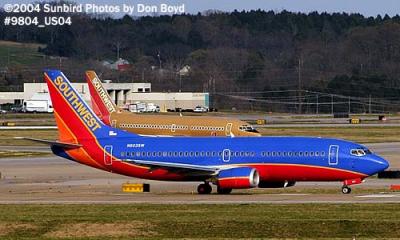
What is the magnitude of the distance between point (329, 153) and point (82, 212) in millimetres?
16316

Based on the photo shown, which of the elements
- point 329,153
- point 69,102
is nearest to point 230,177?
point 329,153

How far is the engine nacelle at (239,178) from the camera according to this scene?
56.7m

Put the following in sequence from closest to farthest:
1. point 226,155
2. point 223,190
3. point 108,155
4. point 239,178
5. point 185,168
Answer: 1. point 239,178
2. point 223,190
3. point 226,155
4. point 185,168
5. point 108,155

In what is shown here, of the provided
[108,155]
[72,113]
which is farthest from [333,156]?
[72,113]

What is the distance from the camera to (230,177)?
188 feet

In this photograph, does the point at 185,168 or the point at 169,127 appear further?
the point at 169,127

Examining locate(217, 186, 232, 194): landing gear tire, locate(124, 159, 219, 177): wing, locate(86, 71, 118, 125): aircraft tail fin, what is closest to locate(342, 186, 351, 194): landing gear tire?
locate(217, 186, 232, 194): landing gear tire

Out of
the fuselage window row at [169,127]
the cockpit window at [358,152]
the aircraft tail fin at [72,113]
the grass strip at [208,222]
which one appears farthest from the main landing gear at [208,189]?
the fuselage window row at [169,127]

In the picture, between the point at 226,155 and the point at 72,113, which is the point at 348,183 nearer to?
the point at 226,155

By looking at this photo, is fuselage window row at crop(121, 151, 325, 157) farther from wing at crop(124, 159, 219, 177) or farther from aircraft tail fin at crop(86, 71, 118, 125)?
aircraft tail fin at crop(86, 71, 118, 125)

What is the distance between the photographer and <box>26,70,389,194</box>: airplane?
56875 mm

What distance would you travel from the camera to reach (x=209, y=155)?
5925cm

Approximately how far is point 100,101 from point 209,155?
39.7 meters

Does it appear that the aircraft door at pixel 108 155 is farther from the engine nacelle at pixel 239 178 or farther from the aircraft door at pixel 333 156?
the aircraft door at pixel 333 156
